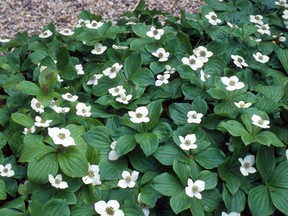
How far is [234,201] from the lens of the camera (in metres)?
1.95

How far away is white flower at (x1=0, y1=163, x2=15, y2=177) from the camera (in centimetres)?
202

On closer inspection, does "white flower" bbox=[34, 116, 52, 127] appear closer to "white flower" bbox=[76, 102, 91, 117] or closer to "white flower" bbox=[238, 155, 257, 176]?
"white flower" bbox=[76, 102, 91, 117]

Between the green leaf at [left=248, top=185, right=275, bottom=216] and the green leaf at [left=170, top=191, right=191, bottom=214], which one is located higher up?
the green leaf at [left=170, top=191, right=191, bottom=214]

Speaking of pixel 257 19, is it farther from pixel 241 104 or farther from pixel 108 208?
pixel 108 208

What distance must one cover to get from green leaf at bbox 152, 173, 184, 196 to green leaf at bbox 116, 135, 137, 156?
16 centimetres

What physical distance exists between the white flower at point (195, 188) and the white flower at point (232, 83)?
1.57ft

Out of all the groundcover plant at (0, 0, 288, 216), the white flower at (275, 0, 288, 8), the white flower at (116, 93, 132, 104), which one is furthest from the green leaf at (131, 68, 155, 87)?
the white flower at (275, 0, 288, 8)

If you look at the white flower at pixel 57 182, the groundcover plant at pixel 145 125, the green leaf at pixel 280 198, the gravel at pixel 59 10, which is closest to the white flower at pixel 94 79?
the groundcover plant at pixel 145 125

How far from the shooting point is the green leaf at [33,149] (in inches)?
76.2

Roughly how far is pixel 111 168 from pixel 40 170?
0.28 metres

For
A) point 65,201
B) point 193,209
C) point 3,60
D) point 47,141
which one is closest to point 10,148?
point 47,141

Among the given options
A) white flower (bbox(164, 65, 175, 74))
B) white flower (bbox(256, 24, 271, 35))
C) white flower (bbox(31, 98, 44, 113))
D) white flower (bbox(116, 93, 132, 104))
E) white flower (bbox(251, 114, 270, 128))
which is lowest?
white flower (bbox(256, 24, 271, 35))

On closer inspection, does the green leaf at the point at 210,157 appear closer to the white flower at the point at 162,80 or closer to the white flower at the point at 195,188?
the white flower at the point at 195,188

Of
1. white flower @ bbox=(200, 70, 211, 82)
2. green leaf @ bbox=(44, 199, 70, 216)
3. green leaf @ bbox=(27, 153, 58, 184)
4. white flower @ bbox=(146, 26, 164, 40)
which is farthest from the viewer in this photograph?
white flower @ bbox=(146, 26, 164, 40)
